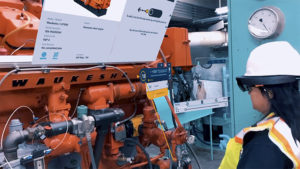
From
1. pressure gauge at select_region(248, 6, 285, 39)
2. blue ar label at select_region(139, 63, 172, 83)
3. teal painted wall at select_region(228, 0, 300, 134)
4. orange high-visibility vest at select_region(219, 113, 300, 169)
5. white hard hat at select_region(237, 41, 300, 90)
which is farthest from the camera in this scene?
teal painted wall at select_region(228, 0, 300, 134)

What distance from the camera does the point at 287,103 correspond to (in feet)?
3.78

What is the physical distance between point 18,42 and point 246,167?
1.44 metres

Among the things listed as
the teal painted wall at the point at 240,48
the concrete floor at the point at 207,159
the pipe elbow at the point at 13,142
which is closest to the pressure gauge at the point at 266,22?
the teal painted wall at the point at 240,48

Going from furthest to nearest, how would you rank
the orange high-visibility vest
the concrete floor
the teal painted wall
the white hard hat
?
the concrete floor, the teal painted wall, the white hard hat, the orange high-visibility vest

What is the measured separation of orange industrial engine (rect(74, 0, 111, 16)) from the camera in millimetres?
1431

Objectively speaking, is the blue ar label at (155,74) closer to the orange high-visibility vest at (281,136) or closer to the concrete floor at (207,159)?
the orange high-visibility vest at (281,136)

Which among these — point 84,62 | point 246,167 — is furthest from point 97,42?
point 246,167

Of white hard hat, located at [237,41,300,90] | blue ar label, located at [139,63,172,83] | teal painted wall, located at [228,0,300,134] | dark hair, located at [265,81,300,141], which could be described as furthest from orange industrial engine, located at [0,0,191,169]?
dark hair, located at [265,81,300,141]

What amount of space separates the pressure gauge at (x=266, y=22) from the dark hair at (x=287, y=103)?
101 cm

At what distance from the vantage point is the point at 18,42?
1671 millimetres

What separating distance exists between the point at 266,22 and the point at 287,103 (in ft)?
3.71

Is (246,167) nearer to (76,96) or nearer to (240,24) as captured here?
(76,96)

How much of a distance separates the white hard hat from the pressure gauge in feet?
2.99

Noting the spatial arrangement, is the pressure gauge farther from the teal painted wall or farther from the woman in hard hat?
the woman in hard hat
